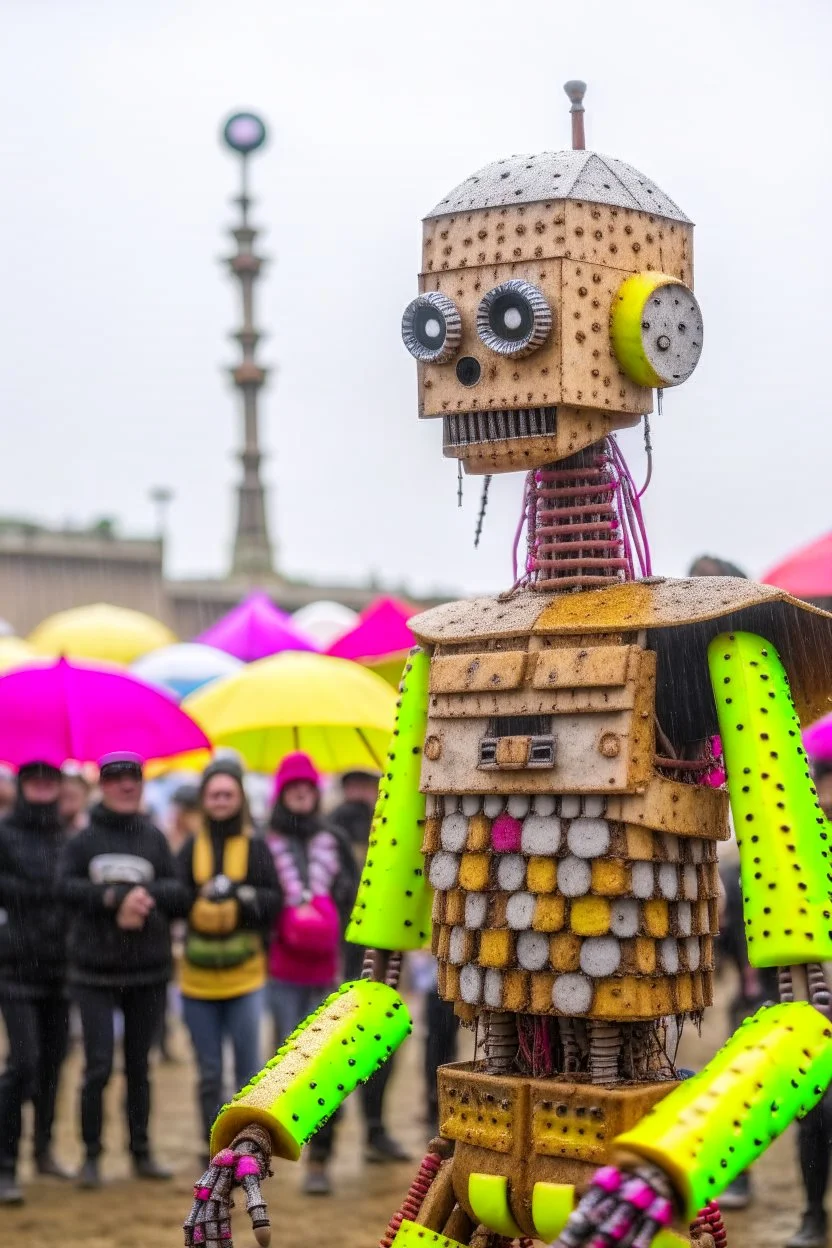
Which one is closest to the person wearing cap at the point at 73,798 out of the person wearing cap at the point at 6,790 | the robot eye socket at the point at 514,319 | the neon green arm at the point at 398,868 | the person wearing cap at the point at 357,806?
the person wearing cap at the point at 6,790

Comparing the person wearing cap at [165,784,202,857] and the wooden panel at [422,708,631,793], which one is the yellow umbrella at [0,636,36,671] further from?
the wooden panel at [422,708,631,793]

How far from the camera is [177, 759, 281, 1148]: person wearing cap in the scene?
8.70 meters

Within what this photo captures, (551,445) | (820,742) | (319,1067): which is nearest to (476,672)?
(551,445)

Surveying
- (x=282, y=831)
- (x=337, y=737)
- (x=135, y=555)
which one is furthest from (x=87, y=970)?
(x=135, y=555)

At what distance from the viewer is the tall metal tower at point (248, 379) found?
2973cm

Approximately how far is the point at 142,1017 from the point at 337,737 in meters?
2.10

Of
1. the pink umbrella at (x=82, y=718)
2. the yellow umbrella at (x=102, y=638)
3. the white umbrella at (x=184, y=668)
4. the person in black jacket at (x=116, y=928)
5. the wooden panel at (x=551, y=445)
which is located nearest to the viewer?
the wooden panel at (x=551, y=445)

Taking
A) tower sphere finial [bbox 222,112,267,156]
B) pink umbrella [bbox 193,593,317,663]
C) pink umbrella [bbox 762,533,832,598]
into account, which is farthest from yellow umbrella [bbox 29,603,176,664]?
tower sphere finial [bbox 222,112,267,156]

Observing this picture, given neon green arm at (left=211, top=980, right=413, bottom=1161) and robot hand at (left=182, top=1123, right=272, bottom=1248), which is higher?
neon green arm at (left=211, top=980, right=413, bottom=1161)

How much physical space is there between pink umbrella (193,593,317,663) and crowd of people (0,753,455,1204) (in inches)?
166

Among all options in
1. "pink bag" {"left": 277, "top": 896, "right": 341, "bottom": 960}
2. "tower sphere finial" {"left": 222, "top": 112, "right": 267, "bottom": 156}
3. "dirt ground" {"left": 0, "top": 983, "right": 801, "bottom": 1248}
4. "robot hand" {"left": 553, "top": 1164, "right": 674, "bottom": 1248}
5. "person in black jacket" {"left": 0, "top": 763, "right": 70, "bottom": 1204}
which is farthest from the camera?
"tower sphere finial" {"left": 222, "top": 112, "right": 267, "bottom": 156}

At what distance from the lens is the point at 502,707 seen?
14.2 feet

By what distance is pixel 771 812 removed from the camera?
4145 millimetres

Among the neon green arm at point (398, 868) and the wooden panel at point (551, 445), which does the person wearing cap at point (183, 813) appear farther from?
the wooden panel at point (551, 445)
